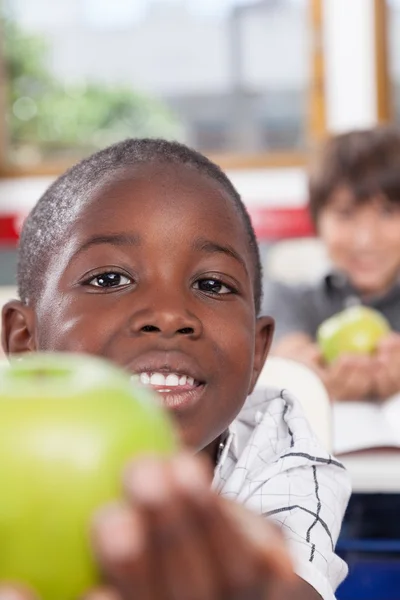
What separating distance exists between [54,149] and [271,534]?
168 inches

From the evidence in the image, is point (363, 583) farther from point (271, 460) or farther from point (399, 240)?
point (399, 240)

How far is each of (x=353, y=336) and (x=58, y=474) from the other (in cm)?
168

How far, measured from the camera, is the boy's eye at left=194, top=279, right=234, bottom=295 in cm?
85

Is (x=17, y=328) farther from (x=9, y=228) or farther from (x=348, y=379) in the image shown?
(x=9, y=228)

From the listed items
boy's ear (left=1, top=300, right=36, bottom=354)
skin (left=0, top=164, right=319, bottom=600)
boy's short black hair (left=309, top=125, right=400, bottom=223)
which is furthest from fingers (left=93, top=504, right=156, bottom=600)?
boy's short black hair (left=309, top=125, right=400, bottom=223)

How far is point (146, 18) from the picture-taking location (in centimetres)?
452

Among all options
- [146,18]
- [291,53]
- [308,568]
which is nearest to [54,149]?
[146,18]

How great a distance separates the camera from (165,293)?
2.60 feet

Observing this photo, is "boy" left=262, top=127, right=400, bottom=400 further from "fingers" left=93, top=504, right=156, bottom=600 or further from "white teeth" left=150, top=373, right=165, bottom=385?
"fingers" left=93, top=504, right=156, bottom=600

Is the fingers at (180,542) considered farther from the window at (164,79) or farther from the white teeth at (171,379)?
the window at (164,79)

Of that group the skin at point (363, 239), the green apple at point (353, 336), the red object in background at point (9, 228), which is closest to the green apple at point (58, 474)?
the green apple at point (353, 336)

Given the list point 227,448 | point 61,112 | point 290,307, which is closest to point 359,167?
point 290,307

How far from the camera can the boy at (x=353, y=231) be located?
8.04ft

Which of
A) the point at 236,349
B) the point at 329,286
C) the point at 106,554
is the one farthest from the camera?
the point at 329,286
